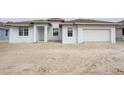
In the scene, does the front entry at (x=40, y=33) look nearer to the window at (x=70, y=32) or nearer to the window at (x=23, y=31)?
the window at (x=23, y=31)

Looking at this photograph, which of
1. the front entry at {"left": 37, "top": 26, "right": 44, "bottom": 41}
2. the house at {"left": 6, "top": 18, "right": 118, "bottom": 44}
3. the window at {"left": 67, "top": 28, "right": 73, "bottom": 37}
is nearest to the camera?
the house at {"left": 6, "top": 18, "right": 118, "bottom": 44}

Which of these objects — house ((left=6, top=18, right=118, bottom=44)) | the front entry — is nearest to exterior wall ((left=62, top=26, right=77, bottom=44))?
house ((left=6, top=18, right=118, bottom=44))

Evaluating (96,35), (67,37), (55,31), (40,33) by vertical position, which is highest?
(55,31)

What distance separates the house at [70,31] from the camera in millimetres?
21203

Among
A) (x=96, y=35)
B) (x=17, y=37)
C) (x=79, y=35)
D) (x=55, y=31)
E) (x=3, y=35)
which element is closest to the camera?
(x=96, y=35)

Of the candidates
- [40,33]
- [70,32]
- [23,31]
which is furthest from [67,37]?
[23,31]

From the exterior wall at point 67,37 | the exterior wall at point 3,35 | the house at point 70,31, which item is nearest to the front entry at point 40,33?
the house at point 70,31

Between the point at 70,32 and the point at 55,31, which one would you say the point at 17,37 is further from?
the point at 70,32

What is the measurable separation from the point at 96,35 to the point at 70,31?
319cm

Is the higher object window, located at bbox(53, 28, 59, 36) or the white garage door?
window, located at bbox(53, 28, 59, 36)

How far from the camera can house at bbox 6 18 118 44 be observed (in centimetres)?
2120

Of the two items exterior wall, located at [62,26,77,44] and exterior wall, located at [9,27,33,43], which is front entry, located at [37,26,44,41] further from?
exterior wall, located at [62,26,77,44]

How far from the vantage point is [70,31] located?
21781mm
